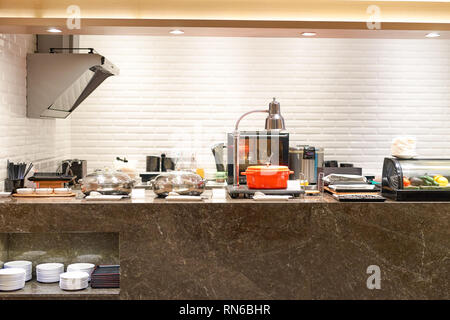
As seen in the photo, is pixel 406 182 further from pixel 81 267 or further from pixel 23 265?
pixel 23 265

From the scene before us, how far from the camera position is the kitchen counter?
3387 millimetres

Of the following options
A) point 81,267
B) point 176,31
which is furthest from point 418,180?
point 81,267

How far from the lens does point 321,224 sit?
11.2 feet

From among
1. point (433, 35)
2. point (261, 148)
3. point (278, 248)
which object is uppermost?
point (433, 35)

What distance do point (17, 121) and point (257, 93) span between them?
291 cm

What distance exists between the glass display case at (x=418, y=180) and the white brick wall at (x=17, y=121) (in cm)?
294

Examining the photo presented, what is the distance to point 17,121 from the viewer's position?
4.48 m

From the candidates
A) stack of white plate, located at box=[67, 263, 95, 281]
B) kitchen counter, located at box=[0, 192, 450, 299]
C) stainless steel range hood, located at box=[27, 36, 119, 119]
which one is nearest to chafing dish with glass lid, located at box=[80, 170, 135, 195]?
kitchen counter, located at box=[0, 192, 450, 299]

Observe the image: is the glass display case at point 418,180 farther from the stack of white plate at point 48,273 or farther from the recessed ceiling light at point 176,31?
the stack of white plate at point 48,273

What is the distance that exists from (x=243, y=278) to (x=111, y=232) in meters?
0.96

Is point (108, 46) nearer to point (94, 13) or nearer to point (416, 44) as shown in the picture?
point (94, 13)

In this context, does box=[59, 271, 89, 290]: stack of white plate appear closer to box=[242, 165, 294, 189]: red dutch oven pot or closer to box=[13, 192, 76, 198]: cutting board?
box=[13, 192, 76, 198]: cutting board

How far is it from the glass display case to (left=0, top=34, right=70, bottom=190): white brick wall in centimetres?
294
